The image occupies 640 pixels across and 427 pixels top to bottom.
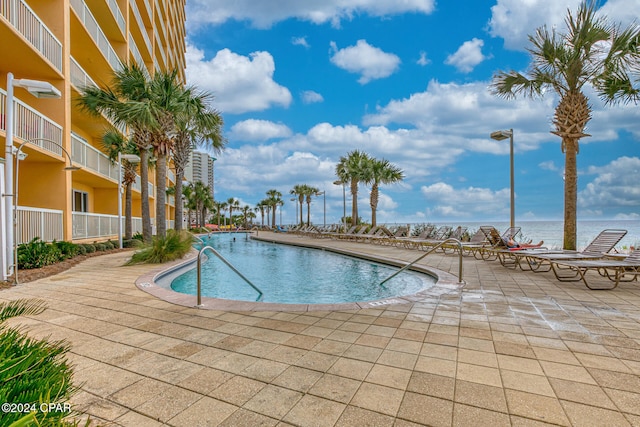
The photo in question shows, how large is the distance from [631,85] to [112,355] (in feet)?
41.1

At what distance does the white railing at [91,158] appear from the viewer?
39.4ft

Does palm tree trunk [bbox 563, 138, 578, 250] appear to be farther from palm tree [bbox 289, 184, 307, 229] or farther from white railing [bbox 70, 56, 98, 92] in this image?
palm tree [bbox 289, 184, 307, 229]

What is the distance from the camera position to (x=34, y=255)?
8.10m

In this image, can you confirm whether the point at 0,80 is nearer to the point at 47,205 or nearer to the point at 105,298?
the point at 47,205

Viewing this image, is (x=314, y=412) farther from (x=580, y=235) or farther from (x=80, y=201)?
(x=580, y=235)

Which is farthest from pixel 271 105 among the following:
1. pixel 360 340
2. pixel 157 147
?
pixel 360 340

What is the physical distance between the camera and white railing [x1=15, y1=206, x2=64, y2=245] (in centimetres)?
841

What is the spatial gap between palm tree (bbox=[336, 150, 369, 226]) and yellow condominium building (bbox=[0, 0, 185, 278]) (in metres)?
16.1

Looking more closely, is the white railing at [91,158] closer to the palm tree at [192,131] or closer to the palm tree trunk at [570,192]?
the palm tree at [192,131]

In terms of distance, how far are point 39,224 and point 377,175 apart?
63.8 feet

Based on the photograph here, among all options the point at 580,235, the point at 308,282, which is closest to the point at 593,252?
the point at 308,282

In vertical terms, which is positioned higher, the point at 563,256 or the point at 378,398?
the point at 563,256

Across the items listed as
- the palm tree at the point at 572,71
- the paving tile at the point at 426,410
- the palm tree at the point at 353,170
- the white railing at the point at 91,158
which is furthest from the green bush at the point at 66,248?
the palm tree at the point at 353,170

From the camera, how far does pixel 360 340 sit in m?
3.29
